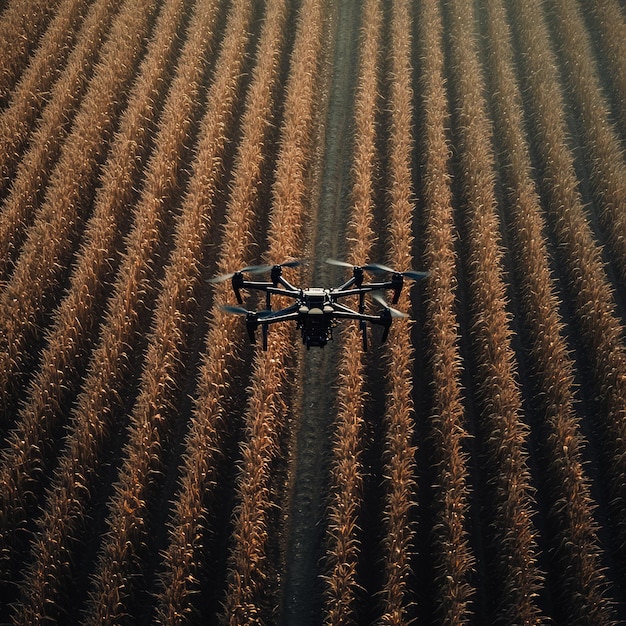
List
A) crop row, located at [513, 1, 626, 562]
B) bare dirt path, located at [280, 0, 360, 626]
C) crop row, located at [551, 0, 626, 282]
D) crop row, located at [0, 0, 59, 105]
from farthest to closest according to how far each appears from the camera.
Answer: crop row, located at [0, 0, 59, 105]
crop row, located at [551, 0, 626, 282]
crop row, located at [513, 1, 626, 562]
bare dirt path, located at [280, 0, 360, 626]

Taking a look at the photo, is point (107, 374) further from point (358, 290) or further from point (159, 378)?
point (358, 290)

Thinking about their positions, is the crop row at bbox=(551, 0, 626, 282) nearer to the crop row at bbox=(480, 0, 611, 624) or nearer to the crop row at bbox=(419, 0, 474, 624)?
the crop row at bbox=(480, 0, 611, 624)

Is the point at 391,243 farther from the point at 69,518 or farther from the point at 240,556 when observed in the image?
the point at 69,518

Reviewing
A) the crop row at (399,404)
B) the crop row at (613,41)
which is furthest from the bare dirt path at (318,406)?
the crop row at (613,41)

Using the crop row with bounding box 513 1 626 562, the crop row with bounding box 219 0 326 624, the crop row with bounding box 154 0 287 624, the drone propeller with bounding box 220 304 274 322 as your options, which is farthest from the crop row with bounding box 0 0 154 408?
the crop row with bounding box 513 1 626 562

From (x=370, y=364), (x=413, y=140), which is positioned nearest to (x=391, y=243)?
(x=370, y=364)

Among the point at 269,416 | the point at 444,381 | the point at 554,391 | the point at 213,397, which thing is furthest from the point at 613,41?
the point at 213,397

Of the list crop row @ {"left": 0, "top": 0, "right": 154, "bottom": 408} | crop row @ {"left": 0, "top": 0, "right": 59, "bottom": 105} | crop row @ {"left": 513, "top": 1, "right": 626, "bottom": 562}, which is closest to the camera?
crop row @ {"left": 513, "top": 1, "right": 626, "bottom": 562}

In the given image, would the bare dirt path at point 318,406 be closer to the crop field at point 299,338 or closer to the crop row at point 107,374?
the crop field at point 299,338
